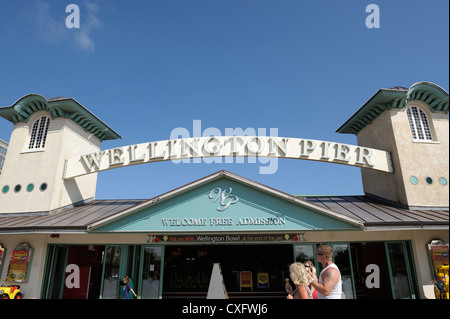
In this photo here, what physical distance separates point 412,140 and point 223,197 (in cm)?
882

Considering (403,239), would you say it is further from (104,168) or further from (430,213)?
(104,168)

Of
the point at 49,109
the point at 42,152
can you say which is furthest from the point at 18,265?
the point at 49,109

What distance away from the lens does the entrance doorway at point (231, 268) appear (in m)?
16.9

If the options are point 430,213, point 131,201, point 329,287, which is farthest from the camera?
point 131,201

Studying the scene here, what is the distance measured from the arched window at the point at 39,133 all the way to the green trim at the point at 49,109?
500 millimetres

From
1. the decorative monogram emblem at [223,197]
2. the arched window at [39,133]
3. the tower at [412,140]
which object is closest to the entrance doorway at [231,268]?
the tower at [412,140]

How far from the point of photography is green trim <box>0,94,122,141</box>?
14.5 meters

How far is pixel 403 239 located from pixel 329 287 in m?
9.59

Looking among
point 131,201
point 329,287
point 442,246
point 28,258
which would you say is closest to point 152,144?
point 131,201

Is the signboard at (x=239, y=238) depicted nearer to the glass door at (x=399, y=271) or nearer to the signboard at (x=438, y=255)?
the glass door at (x=399, y=271)

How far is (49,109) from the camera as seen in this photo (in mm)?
14820

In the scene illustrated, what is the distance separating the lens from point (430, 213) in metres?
11.6

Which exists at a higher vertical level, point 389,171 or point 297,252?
point 389,171
